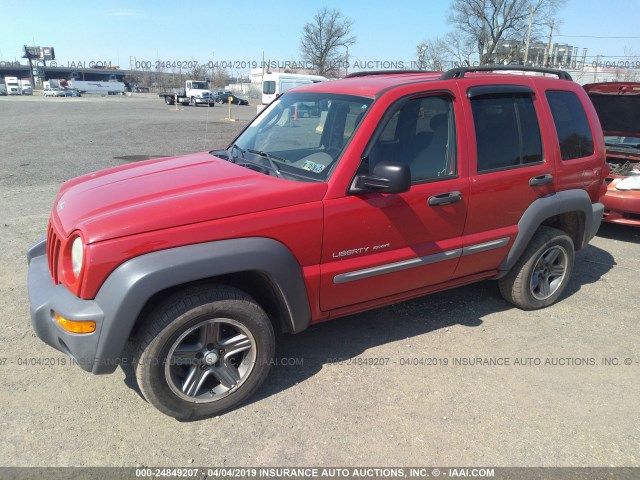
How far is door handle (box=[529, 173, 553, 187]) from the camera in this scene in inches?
155

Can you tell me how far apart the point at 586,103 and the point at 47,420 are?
488cm

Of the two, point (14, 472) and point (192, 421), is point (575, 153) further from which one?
point (14, 472)

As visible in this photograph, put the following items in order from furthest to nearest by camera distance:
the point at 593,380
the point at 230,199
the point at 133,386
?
the point at 593,380
the point at 133,386
the point at 230,199

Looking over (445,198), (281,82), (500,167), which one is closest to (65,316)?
(445,198)

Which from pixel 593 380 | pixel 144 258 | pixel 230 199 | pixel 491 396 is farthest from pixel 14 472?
pixel 593 380

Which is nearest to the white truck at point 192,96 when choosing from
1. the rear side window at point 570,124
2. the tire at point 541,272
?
the rear side window at point 570,124

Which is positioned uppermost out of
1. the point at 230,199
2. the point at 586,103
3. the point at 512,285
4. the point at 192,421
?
the point at 586,103

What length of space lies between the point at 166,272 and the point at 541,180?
9.86 ft

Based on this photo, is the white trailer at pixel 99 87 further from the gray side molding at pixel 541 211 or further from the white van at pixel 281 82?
the gray side molding at pixel 541 211

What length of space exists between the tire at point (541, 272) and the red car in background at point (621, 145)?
2.46 m

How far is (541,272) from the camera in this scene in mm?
4457

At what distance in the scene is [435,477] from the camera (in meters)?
2.57

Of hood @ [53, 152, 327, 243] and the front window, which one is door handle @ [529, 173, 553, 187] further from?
the front window

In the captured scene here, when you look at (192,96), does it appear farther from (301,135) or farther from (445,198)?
(445,198)
